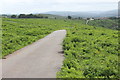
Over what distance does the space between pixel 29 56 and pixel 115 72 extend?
8.00m

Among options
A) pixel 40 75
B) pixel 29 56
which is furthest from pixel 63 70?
pixel 29 56

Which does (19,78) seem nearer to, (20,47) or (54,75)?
(54,75)

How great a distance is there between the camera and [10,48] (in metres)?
21.1

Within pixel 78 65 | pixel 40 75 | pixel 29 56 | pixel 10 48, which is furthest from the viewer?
pixel 10 48

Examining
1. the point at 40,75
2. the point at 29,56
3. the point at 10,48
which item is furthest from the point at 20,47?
the point at 40,75

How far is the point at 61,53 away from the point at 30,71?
5994 millimetres

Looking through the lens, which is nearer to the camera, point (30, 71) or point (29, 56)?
point (30, 71)

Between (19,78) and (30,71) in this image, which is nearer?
(19,78)

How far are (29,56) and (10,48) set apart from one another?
174 inches

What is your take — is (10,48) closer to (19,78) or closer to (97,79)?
(19,78)

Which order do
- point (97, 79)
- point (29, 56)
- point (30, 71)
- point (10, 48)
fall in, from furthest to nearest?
point (10, 48) → point (29, 56) → point (30, 71) → point (97, 79)

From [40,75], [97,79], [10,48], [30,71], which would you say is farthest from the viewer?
[10,48]

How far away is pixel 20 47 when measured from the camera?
2222 centimetres

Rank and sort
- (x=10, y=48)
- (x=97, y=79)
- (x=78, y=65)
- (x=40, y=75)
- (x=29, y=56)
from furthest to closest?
(x=10, y=48)
(x=29, y=56)
(x=78, y=65)
(x=40, y=75)
(x=97, y=79)
